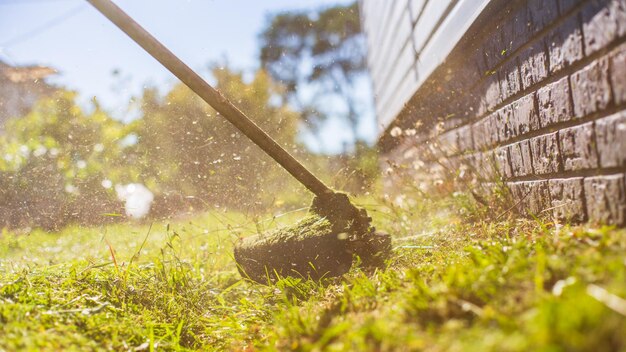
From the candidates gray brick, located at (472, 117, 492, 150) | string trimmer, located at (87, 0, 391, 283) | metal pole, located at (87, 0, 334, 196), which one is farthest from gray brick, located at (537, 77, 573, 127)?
metal pole, located at (87, 0, 334, 196)

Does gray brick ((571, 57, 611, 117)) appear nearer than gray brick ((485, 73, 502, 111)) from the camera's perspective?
Yes

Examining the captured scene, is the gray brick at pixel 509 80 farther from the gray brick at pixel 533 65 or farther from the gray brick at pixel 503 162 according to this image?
the gray brick at pixel 503 162

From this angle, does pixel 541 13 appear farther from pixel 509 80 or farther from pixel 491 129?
pixel 491 129

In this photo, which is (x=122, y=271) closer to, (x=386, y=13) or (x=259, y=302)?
(x=259, y=302)

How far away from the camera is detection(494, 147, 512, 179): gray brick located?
8.11 ft

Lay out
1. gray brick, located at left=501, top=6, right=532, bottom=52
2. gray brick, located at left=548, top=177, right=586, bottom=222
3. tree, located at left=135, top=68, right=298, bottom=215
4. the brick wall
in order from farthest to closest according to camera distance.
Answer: tree, located at left=135, top=68, right=298, bottom=215
gray brick, located at left=501, top=6, right=532, bottom=52
gray brick, located at left=548, top=177, right=586, bottom=222
the brick wall

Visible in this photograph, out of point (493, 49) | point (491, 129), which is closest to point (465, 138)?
point (491, 129)

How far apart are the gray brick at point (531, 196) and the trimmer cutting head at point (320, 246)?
2.66 ft

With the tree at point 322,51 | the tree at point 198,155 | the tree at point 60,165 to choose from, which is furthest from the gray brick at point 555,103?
the tree at point 322,51

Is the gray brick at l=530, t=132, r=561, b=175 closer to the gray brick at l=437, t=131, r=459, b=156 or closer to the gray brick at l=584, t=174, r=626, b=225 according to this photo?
the gray brick at l=584, t=174, r=626, b=225

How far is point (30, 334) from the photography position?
4.78ft

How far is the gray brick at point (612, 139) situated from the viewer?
1412 mm

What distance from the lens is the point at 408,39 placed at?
13.7ft

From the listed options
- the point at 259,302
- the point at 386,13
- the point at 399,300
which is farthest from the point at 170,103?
the point at 399,300
